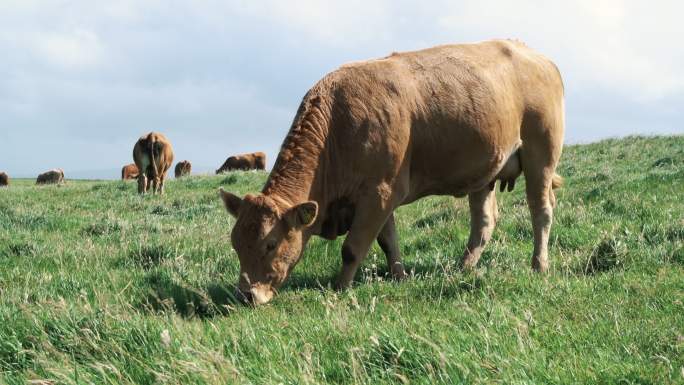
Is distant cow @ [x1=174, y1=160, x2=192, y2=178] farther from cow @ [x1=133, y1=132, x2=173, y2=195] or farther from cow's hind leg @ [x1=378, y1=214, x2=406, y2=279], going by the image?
cow's hind leg @ [x1=378, y1=214, x2=406, y2=279]

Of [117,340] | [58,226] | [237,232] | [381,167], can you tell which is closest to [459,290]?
[381,167]

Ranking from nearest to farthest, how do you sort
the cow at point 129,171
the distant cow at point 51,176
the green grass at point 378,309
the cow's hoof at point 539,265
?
the green grass at point 378,309
the cow's hoof at point 539,265
the cow at point 129,171
the distant cow at point 51,176

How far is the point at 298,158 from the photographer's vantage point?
607cm

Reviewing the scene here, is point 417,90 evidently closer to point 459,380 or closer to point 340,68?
point 340,68

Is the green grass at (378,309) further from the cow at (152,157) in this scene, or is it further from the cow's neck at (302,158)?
the cow at (152,157)

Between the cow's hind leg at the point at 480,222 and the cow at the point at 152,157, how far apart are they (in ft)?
54.9

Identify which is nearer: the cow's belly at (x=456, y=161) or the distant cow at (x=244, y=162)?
the cow's belly at (x=456, y=161)

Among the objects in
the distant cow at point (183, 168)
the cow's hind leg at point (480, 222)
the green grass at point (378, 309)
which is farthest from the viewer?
the distant cow at point (183, 168)

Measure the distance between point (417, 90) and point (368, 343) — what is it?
3461mm

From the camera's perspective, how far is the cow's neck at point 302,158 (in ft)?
19.5

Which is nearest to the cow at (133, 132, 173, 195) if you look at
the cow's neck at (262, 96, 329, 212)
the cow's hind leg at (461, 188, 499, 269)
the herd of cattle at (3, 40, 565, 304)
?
the cow's hind leg at (461, 188, 499, 269)

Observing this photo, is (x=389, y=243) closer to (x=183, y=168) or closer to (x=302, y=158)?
(x=302, y=158)

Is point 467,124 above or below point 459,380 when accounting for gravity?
above

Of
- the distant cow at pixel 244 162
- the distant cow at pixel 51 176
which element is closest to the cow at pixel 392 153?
the distant cow at pixel 244 162
